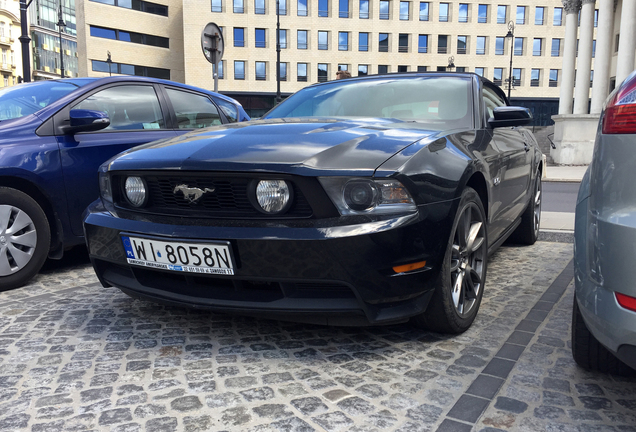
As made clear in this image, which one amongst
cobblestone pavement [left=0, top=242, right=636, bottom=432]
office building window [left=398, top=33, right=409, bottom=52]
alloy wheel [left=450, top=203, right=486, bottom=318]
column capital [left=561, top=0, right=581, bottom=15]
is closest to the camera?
cobblestone pavement [left=0, top=242, right=636, bottom=432]

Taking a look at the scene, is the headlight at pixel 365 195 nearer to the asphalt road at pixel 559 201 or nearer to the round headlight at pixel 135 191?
the round headlight at pixel 135 191

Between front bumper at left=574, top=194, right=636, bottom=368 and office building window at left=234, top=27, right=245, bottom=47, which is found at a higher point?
office building window at left=234, top=27, right=245, bottom=47

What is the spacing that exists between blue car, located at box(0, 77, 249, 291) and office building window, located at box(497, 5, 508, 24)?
53.3 metres

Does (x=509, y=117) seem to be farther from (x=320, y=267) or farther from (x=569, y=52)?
(x=569, y=52)

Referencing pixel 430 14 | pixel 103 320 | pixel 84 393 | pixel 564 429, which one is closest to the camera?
pixel 564 429

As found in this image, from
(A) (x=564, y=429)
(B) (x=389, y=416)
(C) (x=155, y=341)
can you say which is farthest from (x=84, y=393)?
(A) (x=564, y=429)

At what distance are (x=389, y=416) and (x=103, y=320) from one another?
1839mm

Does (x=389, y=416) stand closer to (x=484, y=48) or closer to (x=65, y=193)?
(x=65, y=193)

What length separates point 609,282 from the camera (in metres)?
1.77

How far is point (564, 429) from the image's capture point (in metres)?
1.98

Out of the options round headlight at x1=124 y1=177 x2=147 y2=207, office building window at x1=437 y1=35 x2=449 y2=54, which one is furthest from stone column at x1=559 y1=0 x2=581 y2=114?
round headlight at x1=124 y1=177 x2=147 y2=207

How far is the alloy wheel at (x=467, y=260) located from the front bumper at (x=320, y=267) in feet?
0.95

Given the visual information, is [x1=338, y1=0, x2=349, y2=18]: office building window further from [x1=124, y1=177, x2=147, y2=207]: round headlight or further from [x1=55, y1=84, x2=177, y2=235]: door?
[x1=124, y1=177, x2=147, y2=207]: round headlight

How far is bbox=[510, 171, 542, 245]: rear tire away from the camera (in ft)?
17.4
